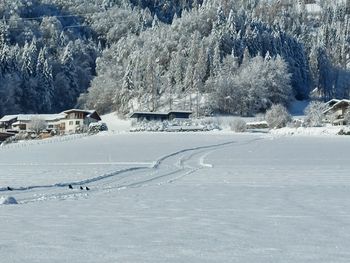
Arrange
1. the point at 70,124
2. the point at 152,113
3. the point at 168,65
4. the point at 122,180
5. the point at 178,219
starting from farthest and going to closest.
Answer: the point at 168,65 → the point at 152,113 → the point at 70,124 → the point at 122,180 → the point at 178,219

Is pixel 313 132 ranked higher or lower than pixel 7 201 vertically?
lower

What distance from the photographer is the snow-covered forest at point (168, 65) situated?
3767 inches

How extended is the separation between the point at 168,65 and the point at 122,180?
89371 millimetres

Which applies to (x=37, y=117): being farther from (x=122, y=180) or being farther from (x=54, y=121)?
(x=122, y=180)

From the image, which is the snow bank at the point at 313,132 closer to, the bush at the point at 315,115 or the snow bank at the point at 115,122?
the bush at the point at 315,115

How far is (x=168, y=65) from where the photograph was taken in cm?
10750

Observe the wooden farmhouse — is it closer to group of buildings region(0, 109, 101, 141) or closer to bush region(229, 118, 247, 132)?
group of buildings region(0, 109, 101, 141)

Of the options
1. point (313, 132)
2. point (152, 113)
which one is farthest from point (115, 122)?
point (313, 132)

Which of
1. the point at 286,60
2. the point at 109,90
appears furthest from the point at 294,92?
the point at 109,90

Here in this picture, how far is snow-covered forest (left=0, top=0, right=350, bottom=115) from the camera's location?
314 feet

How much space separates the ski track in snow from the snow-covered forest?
6529 cm

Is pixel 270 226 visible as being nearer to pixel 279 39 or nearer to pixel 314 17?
pixel 279 39

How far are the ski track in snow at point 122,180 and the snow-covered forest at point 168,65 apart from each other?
65289mm

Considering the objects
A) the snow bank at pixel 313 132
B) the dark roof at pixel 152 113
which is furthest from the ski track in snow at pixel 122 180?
the dark roof at pixel 152 113
